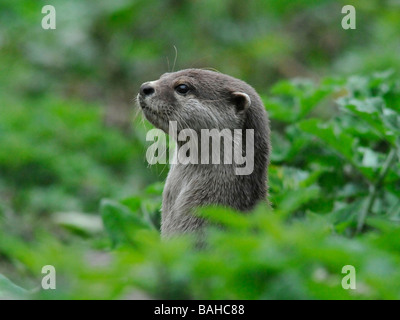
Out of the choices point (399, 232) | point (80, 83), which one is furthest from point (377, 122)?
point (80, 83)

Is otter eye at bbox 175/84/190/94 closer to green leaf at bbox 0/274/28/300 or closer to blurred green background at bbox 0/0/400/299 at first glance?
blurred green background at bbox 0/0/400/299

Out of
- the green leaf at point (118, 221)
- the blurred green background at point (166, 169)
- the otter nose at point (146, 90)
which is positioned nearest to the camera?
the blurred green background at point (166, 169)

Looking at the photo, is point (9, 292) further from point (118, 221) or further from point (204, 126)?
point (204, 126)

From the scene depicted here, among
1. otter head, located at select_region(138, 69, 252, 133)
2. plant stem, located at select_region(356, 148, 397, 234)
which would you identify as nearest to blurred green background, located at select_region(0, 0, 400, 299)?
plant stem, located at select_region(356, 148, 397, 234)

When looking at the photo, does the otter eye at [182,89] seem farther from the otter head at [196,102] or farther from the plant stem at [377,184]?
the plant stem at [377,184]

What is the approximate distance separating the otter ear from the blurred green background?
33cm

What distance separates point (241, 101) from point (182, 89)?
1.08 feet

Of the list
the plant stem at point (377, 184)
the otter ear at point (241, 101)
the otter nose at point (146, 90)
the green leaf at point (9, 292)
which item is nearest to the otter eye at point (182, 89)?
the otter nose at point (146, 90)

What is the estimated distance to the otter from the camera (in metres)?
3.79

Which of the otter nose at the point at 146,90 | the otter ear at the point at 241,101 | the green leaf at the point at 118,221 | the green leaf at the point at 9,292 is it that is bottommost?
the green leaf at the point at 9,292

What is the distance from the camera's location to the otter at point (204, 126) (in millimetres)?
3795

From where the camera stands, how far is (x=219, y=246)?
74.6 inches

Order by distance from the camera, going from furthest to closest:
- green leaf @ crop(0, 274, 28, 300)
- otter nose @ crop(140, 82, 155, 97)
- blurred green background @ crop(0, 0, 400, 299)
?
1. otter nose @ crop(140, 82, 155, 97)
2. green leaf @ crop(0, 274, 28, 300)
3. blurred green background @ crop(0, 0, 400, 299)
